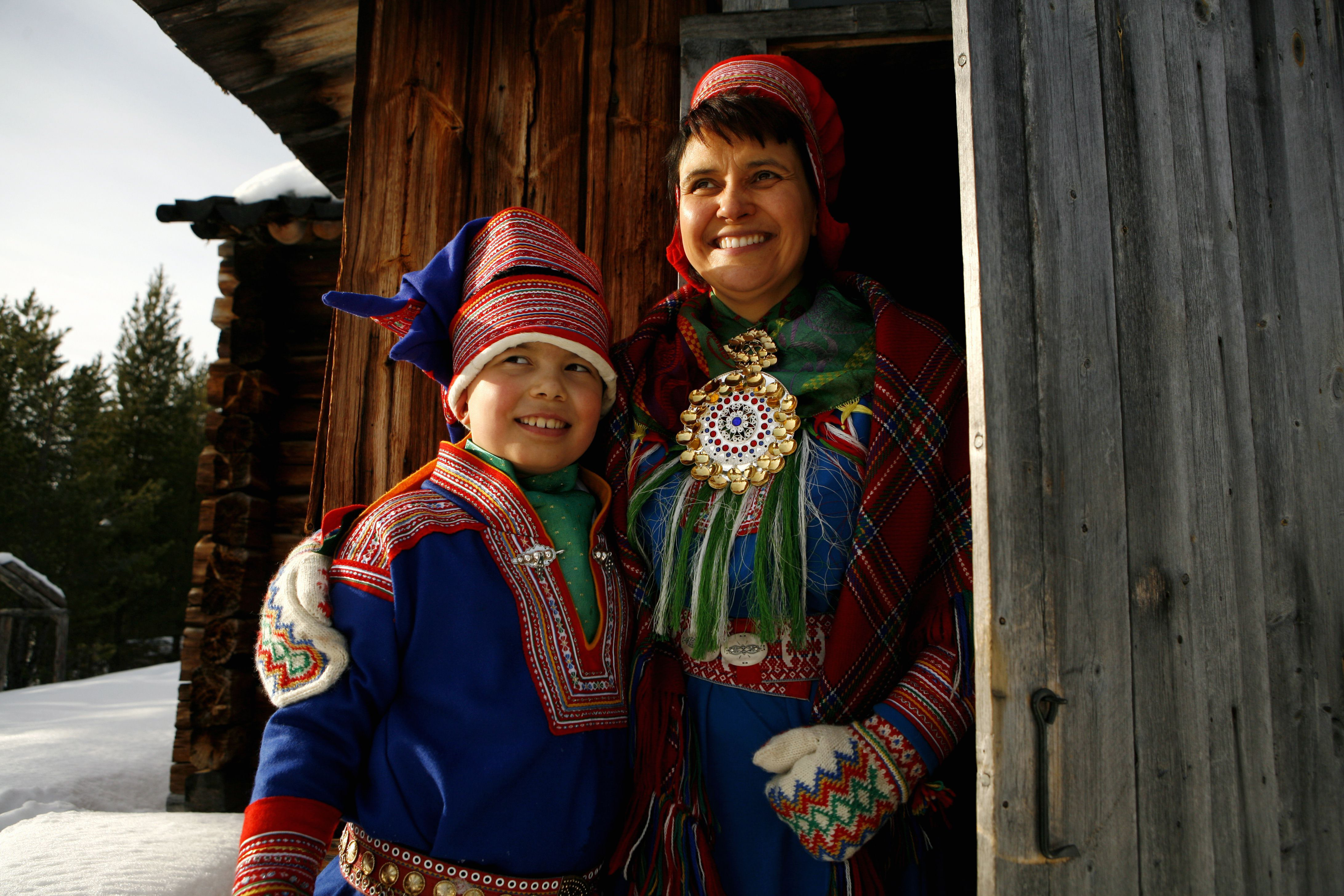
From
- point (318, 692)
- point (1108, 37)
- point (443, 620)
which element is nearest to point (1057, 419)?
point (1108, 37)

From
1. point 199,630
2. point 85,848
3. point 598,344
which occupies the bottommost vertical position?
point 85,848

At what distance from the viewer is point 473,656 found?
145 centimetres

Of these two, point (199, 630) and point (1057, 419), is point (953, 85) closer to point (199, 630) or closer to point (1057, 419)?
point (1057, 419)

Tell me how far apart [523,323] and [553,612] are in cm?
59

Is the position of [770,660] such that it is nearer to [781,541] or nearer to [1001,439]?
[781,541]

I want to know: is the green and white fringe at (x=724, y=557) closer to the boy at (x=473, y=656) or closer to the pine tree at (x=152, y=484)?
the boy at (x=473, y=656)

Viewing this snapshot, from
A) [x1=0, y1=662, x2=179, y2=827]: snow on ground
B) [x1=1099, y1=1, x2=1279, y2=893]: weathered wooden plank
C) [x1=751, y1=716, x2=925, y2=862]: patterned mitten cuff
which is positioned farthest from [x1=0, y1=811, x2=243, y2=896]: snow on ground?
[x1=0, y1=662, x2=179, y2=827]: snow on ground

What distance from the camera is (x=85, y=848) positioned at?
78.4 inches

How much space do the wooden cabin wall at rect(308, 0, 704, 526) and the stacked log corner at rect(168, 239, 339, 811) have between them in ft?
8.23

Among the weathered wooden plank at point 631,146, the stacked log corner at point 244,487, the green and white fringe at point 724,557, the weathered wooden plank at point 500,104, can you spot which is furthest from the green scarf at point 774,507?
the stacked log corner at point 244,487

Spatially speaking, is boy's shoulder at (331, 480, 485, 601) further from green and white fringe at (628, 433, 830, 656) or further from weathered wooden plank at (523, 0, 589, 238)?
weathered wooden plank at (523, 0, 589, 238)

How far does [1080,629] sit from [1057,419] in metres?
0.35

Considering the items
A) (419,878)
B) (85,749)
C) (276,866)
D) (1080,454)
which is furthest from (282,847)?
(85,749)

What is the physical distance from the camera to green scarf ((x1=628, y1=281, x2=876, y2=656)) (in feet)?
5.10
